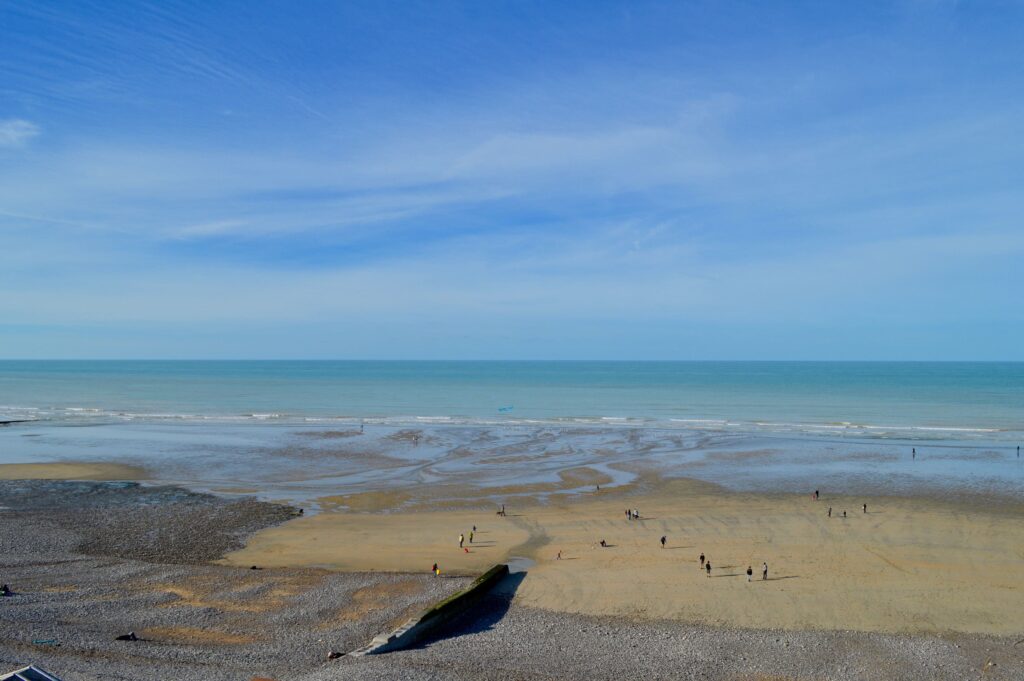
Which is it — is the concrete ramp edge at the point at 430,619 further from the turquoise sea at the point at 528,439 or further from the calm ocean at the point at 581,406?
the calm ocean at the point at 581,406

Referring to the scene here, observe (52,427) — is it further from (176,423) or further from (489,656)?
(489,656)

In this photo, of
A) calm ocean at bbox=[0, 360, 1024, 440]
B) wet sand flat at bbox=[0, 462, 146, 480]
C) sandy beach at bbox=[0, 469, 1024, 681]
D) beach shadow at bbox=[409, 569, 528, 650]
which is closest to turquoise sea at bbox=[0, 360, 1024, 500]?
calm ocean at bbox=[0, 360, 1024, 440]

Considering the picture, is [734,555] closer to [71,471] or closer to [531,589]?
[531,589]

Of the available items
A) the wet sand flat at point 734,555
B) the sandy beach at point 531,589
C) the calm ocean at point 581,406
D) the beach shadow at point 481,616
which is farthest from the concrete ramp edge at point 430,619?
the calm ocean at point 581,406

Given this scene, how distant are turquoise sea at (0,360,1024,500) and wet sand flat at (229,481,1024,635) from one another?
6851 mm

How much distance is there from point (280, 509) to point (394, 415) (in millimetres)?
48977

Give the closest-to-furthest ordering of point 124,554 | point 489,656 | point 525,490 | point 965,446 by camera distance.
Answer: point 489,656, point 124,554, point 525,490, point 965,446

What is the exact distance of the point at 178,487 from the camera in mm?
43875

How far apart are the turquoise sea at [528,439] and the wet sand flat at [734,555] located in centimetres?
685

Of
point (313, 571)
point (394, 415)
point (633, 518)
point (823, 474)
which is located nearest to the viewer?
point (313, 571)

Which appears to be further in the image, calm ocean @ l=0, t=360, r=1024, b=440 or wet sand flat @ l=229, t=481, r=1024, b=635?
calm ocean @ l=0, t=360, r=1024, b=440

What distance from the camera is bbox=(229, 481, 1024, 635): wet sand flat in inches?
937

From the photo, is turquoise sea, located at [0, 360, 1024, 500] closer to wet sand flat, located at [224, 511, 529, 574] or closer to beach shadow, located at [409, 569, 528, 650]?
wet sand flat, located at [224, 511, 529, 574]

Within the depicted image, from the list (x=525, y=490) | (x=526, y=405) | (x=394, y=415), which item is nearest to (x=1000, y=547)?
(x=525, y=490)
